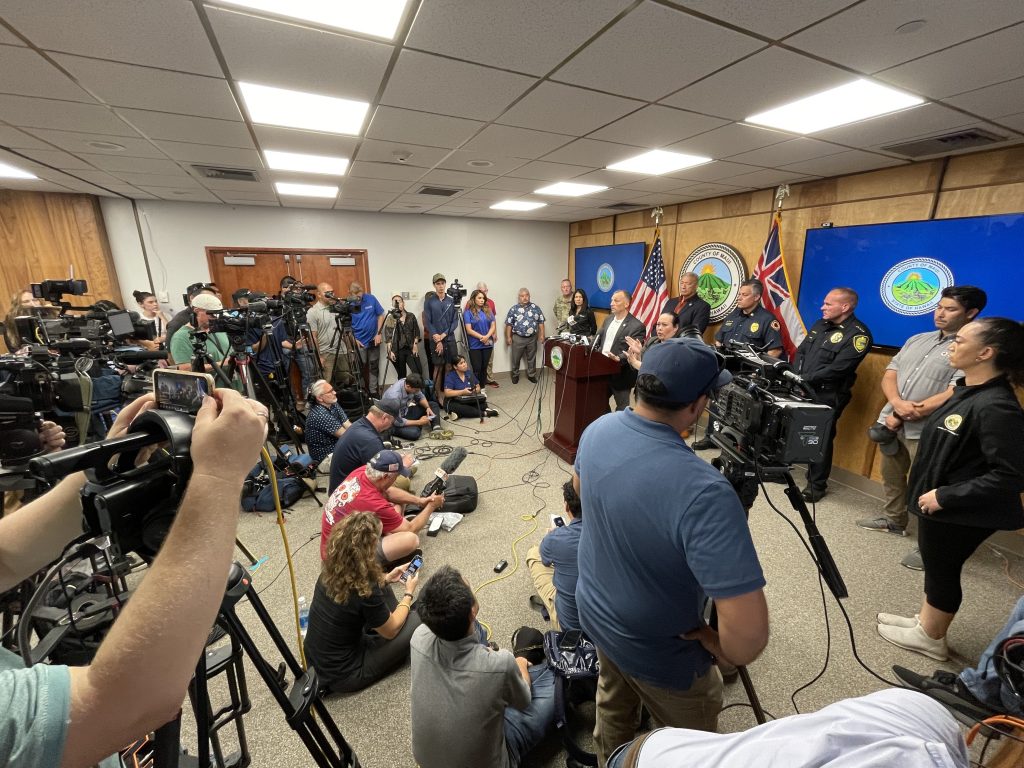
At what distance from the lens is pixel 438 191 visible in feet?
14.5

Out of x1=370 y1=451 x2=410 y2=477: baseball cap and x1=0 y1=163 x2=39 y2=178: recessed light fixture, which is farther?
x1=0 y1=163 x2=39 y2=178: recessed light fixture

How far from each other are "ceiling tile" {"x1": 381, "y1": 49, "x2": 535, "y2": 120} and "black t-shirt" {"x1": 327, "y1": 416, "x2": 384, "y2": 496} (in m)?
2.00

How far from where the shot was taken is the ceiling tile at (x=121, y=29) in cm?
132

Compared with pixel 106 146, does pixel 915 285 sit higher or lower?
lower

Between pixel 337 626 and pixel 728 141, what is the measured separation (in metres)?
3.59

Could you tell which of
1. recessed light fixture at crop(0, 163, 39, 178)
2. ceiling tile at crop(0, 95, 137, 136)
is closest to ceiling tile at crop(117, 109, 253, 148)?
ceiling tile at crop(0, 95, 137, 136)

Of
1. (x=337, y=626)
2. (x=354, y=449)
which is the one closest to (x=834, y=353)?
(x=354, y=449)

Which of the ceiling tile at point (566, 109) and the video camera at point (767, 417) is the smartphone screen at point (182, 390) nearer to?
the video camera at point (767, 417)

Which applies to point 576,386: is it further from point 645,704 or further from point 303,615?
point 645,704

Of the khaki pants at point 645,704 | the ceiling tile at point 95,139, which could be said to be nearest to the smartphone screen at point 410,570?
the khaki pants at point 645,704

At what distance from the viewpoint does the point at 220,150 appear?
2908 mm

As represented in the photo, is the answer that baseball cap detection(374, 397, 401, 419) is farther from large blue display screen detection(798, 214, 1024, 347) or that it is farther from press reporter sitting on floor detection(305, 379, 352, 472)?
large blue display screen detection(798, 214, 1024, 347)

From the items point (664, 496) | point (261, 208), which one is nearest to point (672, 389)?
point (664, 496)

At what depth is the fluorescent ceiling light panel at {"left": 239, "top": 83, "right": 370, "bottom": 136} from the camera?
79.7 inches
